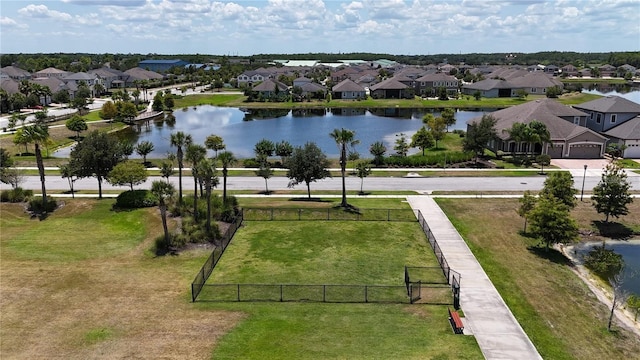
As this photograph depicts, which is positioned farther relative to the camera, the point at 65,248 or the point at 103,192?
the point at 103,192

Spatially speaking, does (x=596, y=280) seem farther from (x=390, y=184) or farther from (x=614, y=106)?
(x=614, y=106)

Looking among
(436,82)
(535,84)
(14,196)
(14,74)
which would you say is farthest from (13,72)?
(535,84)

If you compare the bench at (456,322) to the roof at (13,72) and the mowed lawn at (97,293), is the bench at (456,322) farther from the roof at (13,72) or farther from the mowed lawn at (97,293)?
the roof at (13,72)

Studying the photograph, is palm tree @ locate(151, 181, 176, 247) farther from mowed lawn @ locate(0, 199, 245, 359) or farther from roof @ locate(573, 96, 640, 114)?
roof @ locate(573, 96, 640, 114)

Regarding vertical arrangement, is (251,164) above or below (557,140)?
below

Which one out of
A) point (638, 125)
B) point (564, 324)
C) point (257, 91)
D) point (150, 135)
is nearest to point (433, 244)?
point (564, 324)

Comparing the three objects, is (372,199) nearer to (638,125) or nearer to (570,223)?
(570,223)
